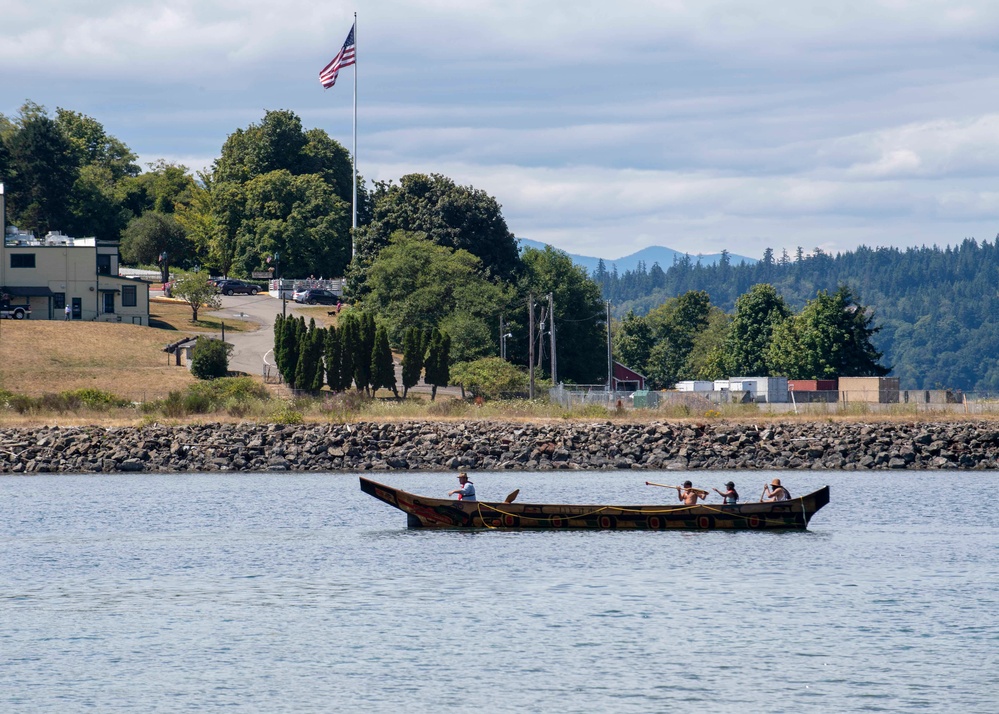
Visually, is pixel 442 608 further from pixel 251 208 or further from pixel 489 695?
pixel 251 208

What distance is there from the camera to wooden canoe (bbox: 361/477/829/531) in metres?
43.9

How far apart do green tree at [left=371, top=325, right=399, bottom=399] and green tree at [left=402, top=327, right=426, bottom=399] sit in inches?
40.2

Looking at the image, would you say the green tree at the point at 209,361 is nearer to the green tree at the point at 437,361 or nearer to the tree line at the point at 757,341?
the green tree at the point at 437,361

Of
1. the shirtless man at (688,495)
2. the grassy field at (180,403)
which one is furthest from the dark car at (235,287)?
the shirtless man at (688,495)

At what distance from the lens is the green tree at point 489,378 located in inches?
3804

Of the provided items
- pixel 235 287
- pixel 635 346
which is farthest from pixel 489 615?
pixel 635 346

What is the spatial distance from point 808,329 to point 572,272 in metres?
24.6

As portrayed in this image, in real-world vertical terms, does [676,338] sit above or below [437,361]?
above

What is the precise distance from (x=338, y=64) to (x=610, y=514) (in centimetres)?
8209

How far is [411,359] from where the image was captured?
94.0 metres

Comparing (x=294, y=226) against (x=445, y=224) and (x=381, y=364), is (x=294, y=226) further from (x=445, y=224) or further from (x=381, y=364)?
(x=381, y=364)

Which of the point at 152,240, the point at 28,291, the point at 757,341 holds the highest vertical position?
the point at 152,240

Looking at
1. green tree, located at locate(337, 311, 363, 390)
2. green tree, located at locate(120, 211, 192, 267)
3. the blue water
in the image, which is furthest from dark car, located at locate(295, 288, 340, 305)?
the blue water

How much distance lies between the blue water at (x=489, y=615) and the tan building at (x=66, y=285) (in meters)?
66.6
